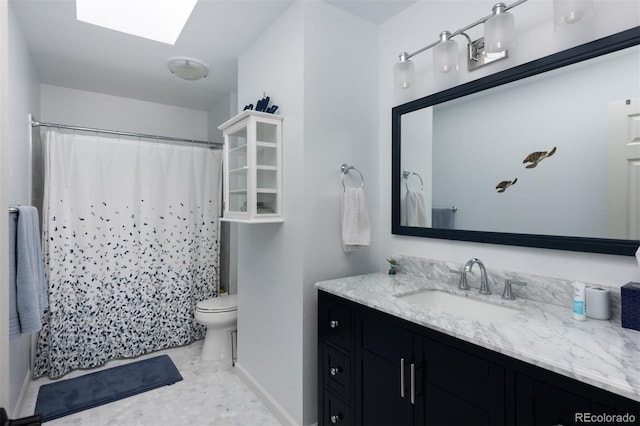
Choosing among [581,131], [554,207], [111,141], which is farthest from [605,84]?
[111,141]

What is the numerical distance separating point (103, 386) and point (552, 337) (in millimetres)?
2793

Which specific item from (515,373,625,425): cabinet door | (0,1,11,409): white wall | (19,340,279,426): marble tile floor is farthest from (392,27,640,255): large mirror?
(0,1,11,409): white wall

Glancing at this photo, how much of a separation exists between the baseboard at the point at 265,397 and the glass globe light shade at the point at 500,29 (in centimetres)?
213

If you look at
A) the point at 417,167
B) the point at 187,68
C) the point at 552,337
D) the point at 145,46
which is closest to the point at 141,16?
the point at 145,46

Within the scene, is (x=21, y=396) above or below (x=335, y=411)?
below

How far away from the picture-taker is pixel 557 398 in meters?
0.90

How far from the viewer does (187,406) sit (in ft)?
7.23

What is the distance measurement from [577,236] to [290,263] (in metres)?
1.36

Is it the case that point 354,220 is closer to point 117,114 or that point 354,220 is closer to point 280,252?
point 280,252

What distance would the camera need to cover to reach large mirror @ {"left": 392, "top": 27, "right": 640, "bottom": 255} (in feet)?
4.01

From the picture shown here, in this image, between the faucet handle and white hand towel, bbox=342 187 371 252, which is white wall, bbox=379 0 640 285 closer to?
the faucet handle

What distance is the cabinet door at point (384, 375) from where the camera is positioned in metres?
1.31

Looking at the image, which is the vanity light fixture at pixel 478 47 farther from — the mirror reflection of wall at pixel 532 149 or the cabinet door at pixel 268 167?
the cabinet door at pixel 268 167

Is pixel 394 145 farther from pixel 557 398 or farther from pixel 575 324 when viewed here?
pixel 557 398
